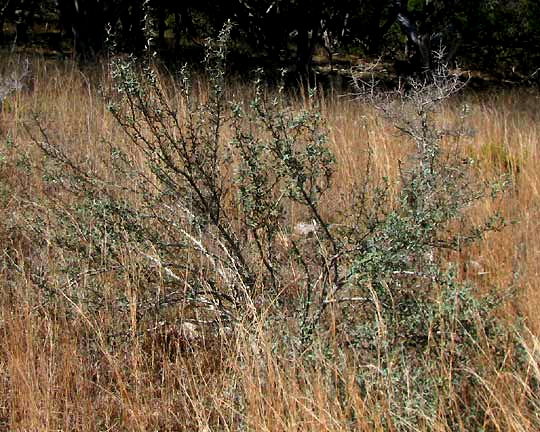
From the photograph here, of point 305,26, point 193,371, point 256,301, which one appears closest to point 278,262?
point 256,301

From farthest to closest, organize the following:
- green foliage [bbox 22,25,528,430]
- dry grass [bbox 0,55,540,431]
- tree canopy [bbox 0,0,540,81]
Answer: tree canopy [bbox 0,0,540,81] < green foliage [bbox 22,25,528,430] < dry grass [bbox 0,55,540,431]

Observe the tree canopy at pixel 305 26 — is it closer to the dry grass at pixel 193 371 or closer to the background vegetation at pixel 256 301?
the background vegetation at pixel 256 301

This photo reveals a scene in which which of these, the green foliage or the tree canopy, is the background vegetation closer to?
the green foliage

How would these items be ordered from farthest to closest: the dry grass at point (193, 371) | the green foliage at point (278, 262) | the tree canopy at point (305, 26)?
1. the tree canopy at point (305, 26)
2. the green foliage at point (278, 262)
3. the dry grass at point (193, 371)

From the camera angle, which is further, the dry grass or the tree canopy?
the tree canopy

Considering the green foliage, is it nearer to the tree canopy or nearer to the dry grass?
the dry grass

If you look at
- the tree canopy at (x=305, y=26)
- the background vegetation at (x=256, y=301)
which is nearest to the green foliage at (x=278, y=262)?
the background vegetation at (x=256, y=301)

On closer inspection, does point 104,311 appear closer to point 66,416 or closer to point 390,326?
point 66,416

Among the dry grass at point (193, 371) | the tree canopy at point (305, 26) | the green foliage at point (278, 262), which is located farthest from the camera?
the tree canopy at point (305, 26)

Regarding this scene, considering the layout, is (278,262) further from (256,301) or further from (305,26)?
(305,26)

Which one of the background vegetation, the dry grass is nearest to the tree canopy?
the background vegetation

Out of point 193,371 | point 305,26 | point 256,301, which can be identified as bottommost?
point 193,371

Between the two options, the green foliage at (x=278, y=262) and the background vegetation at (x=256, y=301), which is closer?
the background vegetation at (x=256, y=301)

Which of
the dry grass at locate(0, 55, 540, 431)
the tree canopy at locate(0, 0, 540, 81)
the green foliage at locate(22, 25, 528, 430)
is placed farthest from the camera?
the tree canopy at locate(0, 0, 540, 81)
